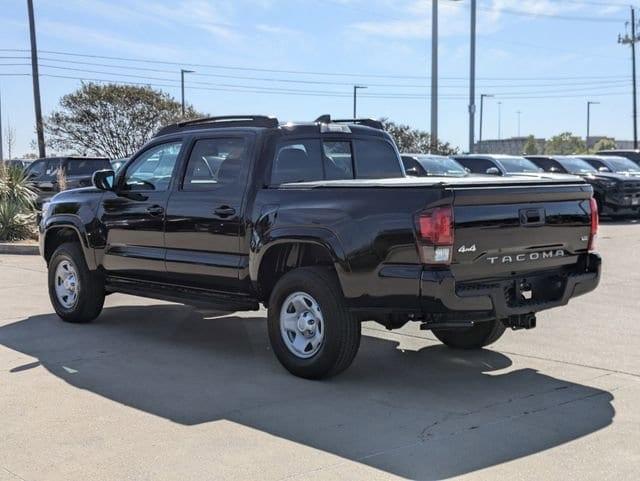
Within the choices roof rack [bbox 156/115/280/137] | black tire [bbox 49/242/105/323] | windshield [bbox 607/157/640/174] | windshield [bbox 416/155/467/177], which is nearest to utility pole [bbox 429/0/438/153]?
windshield [bbox 607/157/640/174]

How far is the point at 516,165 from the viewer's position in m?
20.8

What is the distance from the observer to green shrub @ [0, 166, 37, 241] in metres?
16.2

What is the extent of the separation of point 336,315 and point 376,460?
1488 mm

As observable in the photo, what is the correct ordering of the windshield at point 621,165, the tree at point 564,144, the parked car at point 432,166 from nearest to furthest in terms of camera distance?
the parked car at point 432,166, the windshield at point 621,165, the tree at point 564,144

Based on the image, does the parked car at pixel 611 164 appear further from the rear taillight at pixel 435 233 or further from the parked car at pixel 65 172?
the rear taillight at pixel 435 233

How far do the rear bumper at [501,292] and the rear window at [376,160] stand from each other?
82.5 inches

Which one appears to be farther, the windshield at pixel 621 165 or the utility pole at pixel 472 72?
the utility pole at pixel 472 72

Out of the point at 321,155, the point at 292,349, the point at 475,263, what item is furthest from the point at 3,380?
the point at 475,263

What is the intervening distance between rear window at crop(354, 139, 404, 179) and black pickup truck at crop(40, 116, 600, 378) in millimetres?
15

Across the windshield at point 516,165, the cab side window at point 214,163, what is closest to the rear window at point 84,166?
the windshield at point 516,165

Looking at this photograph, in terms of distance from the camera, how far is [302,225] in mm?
5766

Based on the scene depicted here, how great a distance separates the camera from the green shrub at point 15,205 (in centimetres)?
1619

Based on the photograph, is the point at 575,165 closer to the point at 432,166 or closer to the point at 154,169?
the point at 432,166

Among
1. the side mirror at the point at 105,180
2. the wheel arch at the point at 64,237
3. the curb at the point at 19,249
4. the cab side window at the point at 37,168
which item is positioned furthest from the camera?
the cab side window at the point at 37,168
